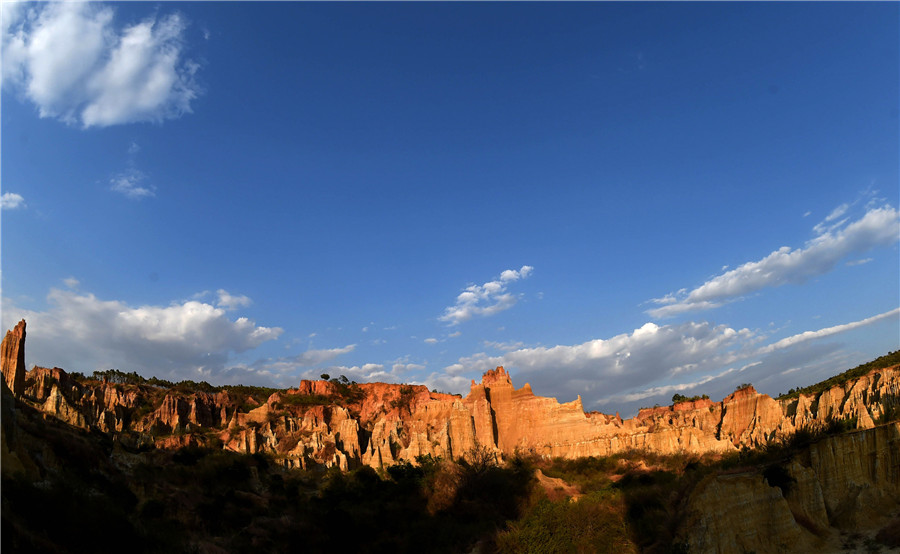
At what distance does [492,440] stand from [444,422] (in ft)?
22.7

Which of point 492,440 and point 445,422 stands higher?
point 445,422

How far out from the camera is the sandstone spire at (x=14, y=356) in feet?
126

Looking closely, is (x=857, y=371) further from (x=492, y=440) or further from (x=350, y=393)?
(x=350, y=393)

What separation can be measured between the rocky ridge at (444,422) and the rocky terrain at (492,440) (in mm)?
219

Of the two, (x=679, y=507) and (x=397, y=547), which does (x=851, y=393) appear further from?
(x=397, y=547)

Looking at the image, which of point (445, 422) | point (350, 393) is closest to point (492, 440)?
point (445, 422)

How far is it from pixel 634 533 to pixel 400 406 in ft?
209

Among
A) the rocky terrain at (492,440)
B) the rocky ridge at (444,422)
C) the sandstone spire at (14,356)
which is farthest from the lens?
the rocky ridge at (444,422)

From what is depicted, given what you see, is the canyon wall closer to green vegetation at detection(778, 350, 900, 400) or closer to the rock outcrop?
green vegetation at detection(778, 350, 900, 400)

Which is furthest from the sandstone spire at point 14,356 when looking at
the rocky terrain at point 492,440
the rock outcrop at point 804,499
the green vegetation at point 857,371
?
the green vegetation at point 857,371

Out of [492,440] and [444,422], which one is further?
[444,422]

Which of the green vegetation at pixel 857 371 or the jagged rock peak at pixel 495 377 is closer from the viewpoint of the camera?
the green vegetation at pixel 857 371

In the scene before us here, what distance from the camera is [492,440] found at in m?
74.3

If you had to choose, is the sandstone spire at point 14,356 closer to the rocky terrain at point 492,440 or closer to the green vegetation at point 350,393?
the rocky terrain at point 492,440
